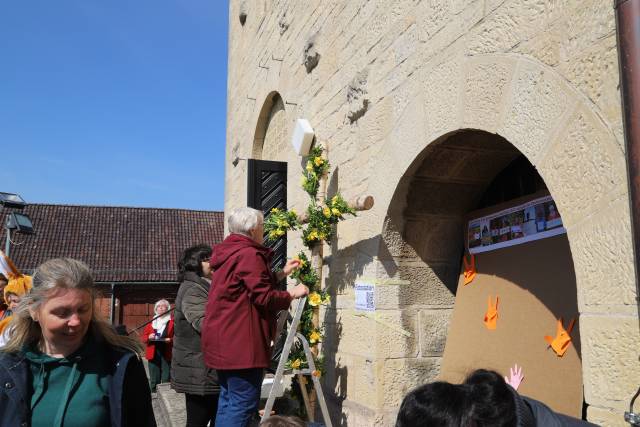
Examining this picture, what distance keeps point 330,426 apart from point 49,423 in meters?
2.17

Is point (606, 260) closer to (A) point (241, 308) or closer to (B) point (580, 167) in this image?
(B) point (580, 167)

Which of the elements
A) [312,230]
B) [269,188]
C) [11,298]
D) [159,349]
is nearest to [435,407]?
[312,230]

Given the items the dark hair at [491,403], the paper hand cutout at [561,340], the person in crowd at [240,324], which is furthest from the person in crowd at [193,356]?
the dark hair at [491,403]

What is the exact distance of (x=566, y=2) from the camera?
201 cm

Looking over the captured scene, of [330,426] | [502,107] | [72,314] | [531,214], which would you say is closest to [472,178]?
[531,214]

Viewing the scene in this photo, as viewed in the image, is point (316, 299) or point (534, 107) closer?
point (534, 107)

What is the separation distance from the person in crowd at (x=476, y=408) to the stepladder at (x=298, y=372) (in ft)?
6.87

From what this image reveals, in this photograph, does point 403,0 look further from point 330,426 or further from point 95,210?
point 95,210

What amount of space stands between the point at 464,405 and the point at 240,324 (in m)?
1.86

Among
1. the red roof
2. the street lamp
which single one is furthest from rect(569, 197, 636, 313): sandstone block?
the red roof

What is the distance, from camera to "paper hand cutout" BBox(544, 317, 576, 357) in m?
2.41

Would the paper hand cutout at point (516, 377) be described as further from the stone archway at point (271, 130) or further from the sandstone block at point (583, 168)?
the stone archway at point (271, 130)

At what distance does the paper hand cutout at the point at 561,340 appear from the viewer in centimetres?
241

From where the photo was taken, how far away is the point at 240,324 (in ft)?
9.55
